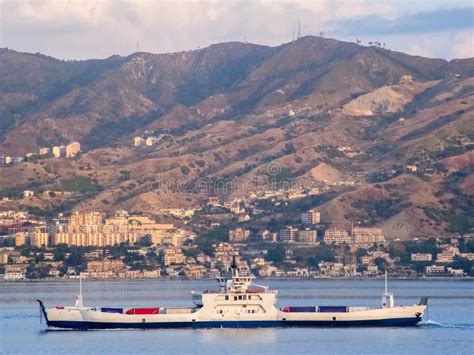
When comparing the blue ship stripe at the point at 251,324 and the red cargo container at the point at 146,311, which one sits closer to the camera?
the blue ship stripe at the point at 251,324

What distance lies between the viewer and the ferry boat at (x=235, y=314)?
125188 mm

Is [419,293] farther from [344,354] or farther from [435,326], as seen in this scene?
[344,354]

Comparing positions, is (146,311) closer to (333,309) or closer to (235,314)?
(235,314)

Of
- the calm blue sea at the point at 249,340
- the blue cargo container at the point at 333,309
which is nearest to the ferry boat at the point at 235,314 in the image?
the blue cargo container at the point at 333,309

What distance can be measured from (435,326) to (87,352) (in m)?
28.6

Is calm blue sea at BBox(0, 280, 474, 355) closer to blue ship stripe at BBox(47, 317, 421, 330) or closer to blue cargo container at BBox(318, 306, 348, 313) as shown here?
blue ship stripe at BBox(47, 317, 421, 330)

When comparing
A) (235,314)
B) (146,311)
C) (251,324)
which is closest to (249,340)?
(251,324)

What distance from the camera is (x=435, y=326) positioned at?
12975 centimetres

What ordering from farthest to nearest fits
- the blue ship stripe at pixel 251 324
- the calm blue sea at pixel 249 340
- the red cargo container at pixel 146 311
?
1. the red cargo container at pixel 146 311
2. the blue ship stripe at pixel 251 324
3. the calm blue sea at pixel 249 340

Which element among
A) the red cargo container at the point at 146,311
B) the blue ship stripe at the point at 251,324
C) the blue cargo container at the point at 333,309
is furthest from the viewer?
the blue cargo container at the point at 333,309

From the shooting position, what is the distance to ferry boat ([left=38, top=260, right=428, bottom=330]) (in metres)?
125

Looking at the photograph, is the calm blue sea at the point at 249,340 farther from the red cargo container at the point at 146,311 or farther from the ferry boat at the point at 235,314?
the red cargo container at the point at 146,311

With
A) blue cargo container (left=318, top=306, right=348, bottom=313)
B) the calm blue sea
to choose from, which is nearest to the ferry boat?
blue cargo container (left=318, top=306, right=348, bottom=313)

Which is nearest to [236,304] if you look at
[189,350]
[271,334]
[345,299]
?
[271,334]
